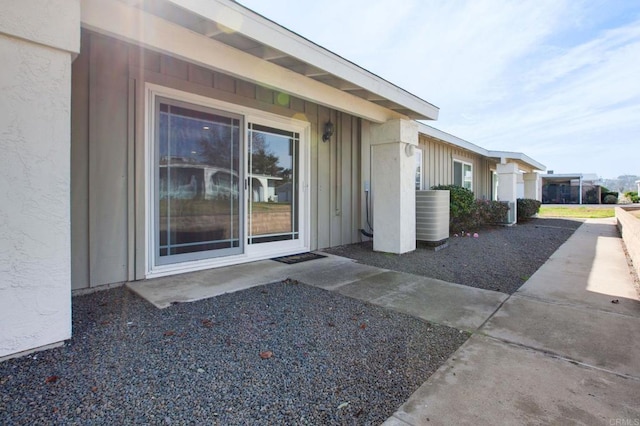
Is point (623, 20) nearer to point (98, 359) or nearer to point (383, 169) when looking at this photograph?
point (383, 169)

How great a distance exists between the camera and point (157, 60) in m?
3.80

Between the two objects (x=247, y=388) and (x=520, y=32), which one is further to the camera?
(x=520, y=32)

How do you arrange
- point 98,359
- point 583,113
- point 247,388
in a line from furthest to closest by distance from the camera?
point 583,113
point 98,359
point 247,388

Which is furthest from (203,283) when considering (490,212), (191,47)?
(490,212)

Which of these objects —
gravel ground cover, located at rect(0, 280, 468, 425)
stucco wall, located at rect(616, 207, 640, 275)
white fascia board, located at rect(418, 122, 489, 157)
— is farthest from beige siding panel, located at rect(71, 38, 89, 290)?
stucco wall, located at rect(616, 207, 640, 275)

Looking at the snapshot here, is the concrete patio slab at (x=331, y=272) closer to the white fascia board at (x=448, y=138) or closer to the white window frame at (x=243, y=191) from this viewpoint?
the white window frame at (x=243, y=191)

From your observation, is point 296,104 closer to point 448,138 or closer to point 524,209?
point 448,138

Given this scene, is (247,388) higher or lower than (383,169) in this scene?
lower

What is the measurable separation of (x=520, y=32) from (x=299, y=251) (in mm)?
6867

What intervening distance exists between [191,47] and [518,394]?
3652 millimetres

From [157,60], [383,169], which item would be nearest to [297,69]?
[157,60]

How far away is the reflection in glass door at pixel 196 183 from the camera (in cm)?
394

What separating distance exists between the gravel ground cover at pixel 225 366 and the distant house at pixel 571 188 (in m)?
31.9

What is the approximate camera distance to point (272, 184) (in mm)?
5191
